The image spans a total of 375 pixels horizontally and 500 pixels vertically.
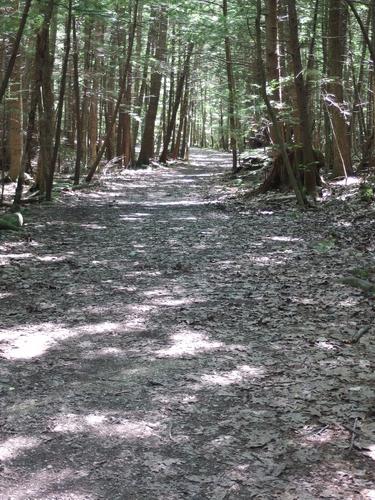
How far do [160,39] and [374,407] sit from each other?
26421mm

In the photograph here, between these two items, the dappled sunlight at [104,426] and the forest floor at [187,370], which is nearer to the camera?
the forest floor at [187,370]

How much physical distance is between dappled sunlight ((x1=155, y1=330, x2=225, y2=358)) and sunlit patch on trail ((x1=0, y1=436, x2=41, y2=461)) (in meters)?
1.68

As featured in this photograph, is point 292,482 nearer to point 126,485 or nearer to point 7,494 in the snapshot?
point 126,485

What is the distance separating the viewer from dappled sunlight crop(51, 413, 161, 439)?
12.2ft

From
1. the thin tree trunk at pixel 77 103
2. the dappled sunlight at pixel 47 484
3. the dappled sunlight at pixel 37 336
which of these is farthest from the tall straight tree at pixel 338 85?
the dappled sunlight at pixel 47 484

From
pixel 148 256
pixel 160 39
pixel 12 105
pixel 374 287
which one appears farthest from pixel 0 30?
pixel 160 39

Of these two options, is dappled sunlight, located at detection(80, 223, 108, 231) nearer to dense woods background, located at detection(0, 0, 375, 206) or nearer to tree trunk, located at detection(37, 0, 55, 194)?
dense woods background, located at detection(0, 0, 375, 206)

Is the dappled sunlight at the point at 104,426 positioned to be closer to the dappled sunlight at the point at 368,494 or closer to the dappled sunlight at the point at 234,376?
the dappled sunlight at the point at 234,376

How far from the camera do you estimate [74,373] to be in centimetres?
467

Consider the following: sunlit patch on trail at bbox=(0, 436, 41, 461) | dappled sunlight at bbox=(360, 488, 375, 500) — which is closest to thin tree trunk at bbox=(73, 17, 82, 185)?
sunlit patch on trail at bbox=(0, 436, 41, 461)

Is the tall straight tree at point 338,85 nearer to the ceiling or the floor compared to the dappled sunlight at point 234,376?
nearer to the ceiling

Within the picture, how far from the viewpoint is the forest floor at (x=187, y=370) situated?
129 inches

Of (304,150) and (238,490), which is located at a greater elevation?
(304,150)

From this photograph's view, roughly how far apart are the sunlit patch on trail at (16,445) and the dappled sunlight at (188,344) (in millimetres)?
1676
